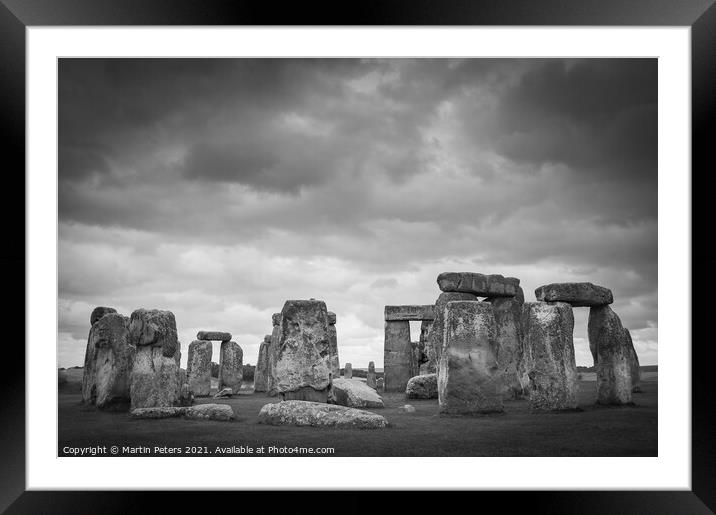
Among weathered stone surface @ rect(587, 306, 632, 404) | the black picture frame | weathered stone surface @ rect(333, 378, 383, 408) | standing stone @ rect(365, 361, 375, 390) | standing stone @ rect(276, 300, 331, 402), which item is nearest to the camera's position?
the black picture frame

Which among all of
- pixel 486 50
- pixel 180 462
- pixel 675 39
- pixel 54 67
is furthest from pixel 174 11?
pixel 675 39

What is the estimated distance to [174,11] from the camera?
6918mm

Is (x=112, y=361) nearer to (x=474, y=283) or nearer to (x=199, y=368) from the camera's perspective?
(x=199, y=368)

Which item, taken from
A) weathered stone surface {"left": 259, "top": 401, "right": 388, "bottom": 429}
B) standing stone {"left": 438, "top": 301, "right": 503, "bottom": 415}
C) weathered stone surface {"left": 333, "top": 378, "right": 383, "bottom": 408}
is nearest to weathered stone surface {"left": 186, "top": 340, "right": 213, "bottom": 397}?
weathered stone surface {"left": 333, "top": 378, "right": 383, "bottom": 408}

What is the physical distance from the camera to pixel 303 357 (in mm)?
10984

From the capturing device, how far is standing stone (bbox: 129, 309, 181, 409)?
1070cm

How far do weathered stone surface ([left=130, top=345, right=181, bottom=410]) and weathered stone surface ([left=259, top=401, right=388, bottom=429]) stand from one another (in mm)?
1964

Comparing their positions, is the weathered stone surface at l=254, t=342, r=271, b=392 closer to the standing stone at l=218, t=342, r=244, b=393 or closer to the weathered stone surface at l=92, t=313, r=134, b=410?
the standing stone at l=218, t=342, r=244, b=393

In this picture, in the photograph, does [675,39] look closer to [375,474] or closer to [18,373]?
[375,474]

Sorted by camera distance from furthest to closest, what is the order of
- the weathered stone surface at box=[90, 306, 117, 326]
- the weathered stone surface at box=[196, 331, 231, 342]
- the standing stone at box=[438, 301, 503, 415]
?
1. the weathered stone surface at box=[196, 331, 231, 342]
2. the weathered stone surface at box=[90, 306, 117, 326]
3. the standing stone at box=[438, 301, 503, 415]

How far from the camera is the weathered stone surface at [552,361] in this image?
1042 centimetres

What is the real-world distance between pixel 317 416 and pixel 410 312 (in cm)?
917

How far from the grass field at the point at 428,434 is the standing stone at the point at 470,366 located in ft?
0.99

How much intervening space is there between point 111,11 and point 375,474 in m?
5.92
